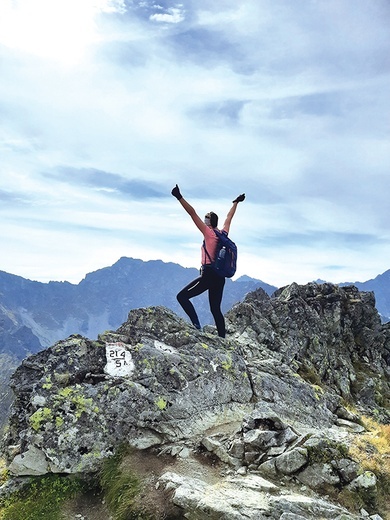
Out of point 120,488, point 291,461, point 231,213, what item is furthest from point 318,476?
point 231,213

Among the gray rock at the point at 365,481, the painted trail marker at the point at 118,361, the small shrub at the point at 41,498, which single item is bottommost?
the small shrub at the point at 41,498

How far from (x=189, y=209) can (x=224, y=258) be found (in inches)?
108

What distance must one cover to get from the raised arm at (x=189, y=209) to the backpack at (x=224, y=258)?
0.70 meters

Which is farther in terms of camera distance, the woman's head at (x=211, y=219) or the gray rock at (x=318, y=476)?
the woman's head at (x=211, y=219)

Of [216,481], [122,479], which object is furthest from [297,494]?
[122,479]

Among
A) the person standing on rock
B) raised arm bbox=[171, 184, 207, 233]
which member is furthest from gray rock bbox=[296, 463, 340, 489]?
raised arm bbox=[171, 184, 207, 233]

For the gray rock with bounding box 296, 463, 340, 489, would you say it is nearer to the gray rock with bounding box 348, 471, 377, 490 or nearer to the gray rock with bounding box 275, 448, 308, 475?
the gray rock with bounding box 275, 448, 308, 475

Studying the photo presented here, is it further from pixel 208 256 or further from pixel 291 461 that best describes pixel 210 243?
pixel 291 461

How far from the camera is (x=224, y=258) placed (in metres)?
17.7

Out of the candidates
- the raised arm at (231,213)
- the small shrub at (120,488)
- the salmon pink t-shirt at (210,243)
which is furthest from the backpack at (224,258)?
the small shrub at (120,488)

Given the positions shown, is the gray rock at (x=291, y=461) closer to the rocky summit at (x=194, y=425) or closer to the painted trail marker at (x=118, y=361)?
the rocky summit at (x=194, y=425)

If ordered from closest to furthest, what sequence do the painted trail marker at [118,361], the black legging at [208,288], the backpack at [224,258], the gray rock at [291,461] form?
1. the gray rock at [291,461]
2. the painted trail marker at [118,361]
3. the backpack at [224,258]
4. the black legging at [208,288]

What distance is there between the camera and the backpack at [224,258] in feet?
57.8

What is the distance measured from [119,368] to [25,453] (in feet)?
14.9
